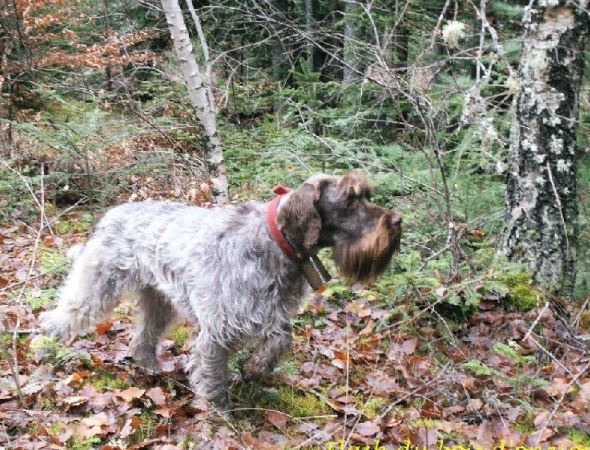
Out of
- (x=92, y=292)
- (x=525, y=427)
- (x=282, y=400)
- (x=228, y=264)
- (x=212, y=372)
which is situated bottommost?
(x=525, y=427)

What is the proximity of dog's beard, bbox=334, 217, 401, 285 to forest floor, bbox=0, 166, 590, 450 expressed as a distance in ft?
2.39

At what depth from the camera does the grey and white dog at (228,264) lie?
443 cm

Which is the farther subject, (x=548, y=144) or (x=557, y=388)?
(x=548, y=144)

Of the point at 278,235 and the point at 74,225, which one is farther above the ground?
the point at 278,235

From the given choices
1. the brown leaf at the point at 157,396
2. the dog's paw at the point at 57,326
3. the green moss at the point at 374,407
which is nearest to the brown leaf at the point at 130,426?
the brown leaf at the point at 157,396

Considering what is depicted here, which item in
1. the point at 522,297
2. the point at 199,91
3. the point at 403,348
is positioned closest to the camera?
the point at 403,348

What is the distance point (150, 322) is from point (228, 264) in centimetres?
134

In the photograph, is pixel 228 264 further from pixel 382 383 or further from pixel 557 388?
pixel 557 388

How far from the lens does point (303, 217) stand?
433cm

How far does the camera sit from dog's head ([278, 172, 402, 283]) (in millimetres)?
4352

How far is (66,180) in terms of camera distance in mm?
9773

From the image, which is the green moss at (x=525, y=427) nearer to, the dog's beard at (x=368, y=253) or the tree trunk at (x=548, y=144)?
the dog's beard at (x=368, y=253)

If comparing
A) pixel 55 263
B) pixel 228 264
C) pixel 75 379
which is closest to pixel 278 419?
pixel 228 264

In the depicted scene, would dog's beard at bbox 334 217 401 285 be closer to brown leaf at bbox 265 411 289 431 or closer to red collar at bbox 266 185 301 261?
red collar at bbox 266 185 301 261
